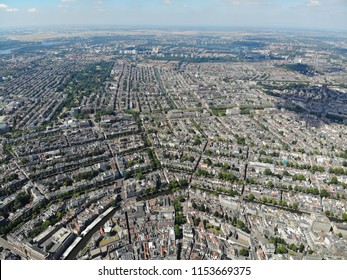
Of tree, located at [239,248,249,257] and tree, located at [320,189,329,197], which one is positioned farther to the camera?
tree, located at [320,189,329,197]

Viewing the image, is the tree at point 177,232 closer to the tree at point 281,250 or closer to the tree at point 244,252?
the tree at point 244,252

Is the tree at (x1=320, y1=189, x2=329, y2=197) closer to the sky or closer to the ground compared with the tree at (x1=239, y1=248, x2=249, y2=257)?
closer to the ground

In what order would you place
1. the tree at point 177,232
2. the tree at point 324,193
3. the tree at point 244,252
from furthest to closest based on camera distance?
the tree at point 324,193 < the tree at point 177,232 < the tree at point 244,252

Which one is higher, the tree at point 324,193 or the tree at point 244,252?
the tree at point 244,252

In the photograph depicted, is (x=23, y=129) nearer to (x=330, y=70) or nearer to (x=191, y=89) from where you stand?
(x=191, y=89)

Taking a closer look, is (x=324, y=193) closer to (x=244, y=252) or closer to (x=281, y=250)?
(x=281, y=250)

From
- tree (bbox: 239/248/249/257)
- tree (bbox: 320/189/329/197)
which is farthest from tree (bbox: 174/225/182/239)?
tree (bbox: 320/189/329/197)

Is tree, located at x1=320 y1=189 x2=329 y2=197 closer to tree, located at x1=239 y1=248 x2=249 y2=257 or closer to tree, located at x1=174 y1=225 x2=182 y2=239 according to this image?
tree, located at x1=239 y1=248 x2=249 y2=257

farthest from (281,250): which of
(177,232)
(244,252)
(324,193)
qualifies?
(324,193)

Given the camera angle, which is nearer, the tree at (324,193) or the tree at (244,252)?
the tree at (244,252)

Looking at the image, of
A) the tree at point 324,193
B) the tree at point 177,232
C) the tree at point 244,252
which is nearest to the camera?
the tree at point 244,252

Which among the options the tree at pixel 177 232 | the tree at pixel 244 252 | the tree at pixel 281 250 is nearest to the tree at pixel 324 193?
the tree at pixel 281 250

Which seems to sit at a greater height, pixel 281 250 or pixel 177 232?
pixel 177 232
